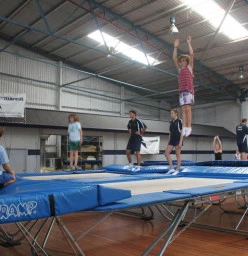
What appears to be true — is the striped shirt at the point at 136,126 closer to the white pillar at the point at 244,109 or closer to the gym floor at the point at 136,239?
the gym floor at the point at 136,239

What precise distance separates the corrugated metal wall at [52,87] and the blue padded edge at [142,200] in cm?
864

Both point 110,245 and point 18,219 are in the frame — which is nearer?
point 18,219

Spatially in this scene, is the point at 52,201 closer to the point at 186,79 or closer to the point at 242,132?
the point at 186,79

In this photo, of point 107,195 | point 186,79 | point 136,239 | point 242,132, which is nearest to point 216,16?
point 242,132

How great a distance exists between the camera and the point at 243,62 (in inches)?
452

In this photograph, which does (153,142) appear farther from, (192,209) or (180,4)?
(192,209)

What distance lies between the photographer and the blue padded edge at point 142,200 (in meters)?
2.01

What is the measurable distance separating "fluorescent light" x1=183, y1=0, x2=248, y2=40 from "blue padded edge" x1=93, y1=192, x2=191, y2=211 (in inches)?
262

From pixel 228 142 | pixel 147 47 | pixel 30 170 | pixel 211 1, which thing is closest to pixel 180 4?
pixel 211 1

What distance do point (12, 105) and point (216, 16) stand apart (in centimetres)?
614

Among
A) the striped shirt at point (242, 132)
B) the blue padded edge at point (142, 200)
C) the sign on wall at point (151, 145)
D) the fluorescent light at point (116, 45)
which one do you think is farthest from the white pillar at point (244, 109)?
the blue padded edge at point (142, 200)

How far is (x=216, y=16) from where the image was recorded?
8156 millimetres

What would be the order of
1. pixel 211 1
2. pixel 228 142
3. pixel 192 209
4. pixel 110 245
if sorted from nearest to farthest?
pixel 110 245, pixel 192 209, pixel 211 1, pixel 228 142

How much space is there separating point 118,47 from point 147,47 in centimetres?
102
